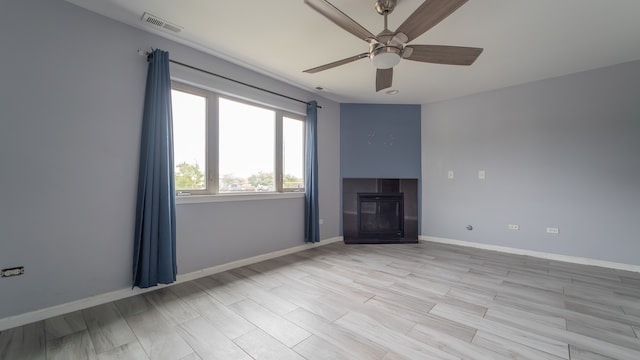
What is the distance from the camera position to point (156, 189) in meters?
2.48

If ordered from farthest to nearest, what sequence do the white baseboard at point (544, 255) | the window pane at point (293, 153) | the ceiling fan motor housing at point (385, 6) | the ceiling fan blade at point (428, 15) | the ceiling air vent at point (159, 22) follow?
the window pane at point (293, 153) < the white baseboard at point (544, 255) < the ceiling air vent at point (159, 22) < the ceiling fan motor housing at point (385, 6) < the ceiling fan blade at point (428, 15)

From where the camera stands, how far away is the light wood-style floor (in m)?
1.66

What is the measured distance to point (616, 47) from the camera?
9.33 ft

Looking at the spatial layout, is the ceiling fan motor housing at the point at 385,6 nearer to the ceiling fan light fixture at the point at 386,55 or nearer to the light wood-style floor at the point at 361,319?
the ceiling fan light fixture at the point at 386,55

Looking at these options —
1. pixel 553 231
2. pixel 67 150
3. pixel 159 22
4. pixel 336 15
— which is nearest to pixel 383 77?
pixel 336 15

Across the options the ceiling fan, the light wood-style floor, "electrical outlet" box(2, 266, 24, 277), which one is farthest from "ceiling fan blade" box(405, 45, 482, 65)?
"electrical outlet" box(2, 266, 24, 277)

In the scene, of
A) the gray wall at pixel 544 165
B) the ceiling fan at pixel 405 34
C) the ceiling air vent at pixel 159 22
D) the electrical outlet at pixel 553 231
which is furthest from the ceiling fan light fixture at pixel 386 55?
the electrical outlet at pixel 553 231

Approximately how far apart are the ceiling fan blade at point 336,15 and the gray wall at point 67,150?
191cm

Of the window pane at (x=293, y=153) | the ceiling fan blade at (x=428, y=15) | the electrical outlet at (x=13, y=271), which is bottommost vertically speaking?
the electrical outlet at (x=13, y=271)

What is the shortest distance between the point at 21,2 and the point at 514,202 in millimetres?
6093

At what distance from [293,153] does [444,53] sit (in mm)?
2635

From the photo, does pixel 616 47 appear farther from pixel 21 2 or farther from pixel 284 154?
pixel 21 2

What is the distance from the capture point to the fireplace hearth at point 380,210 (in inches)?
Result: 187

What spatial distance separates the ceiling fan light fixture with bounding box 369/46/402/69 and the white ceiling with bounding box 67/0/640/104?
1.49ft
